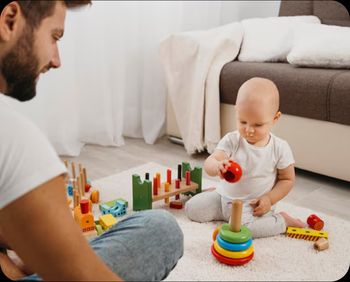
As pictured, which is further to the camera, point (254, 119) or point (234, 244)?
point (254, 119)

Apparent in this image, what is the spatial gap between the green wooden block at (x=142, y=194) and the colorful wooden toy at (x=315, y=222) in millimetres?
534

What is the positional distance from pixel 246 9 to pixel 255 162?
6.04 ft

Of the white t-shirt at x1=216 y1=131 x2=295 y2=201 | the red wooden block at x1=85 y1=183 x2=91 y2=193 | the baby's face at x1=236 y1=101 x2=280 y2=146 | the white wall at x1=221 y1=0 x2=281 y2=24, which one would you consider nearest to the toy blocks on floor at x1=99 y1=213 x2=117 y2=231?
the red wooden block at x1=85 y1=183 x2=91 y2=193

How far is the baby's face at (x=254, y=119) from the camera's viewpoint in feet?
4.18

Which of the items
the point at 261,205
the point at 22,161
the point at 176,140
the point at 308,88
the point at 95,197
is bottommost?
the point at 176,140

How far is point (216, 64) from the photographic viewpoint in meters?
2.05

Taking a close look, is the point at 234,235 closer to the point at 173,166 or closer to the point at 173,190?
the point at 173,190

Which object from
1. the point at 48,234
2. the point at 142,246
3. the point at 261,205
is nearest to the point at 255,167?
the point at 261,205

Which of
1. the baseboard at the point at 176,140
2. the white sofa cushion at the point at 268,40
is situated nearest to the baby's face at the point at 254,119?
the white sofa cushion at the point at 268,40

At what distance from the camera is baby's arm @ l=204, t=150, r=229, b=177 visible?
120 centimetres

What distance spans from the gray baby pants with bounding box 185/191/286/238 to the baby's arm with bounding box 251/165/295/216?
0.03 meters

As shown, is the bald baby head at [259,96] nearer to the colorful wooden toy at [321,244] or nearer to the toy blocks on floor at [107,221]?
the colorful wooden toy at [321,244]

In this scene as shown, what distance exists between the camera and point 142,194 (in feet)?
4.75

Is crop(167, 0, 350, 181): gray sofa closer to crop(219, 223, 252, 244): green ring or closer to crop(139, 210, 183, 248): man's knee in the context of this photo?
crop(219, 223, 252, 244): green ring
